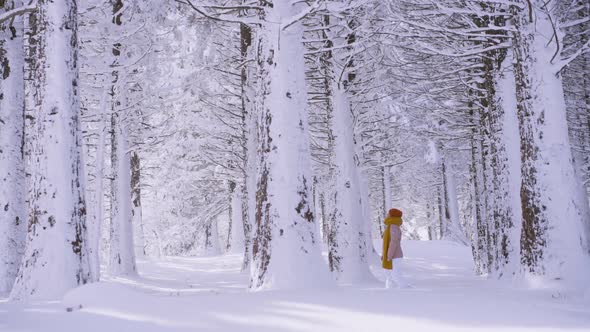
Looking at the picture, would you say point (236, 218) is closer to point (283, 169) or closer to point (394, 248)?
point (394, 248)

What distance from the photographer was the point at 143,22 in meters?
11.8

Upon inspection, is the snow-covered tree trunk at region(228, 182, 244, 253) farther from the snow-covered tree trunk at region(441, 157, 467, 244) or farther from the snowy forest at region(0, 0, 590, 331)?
the snow-covered tree trunk at region(441, 157, 467, 244)

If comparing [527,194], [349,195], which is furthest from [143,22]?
[527,194]

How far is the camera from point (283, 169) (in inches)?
255

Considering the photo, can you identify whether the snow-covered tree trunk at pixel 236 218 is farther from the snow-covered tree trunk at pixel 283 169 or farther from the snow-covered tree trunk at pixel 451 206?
the snow-covered tree trunk at pixel 283 169

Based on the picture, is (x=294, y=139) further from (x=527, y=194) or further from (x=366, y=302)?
(x=527, y=194)

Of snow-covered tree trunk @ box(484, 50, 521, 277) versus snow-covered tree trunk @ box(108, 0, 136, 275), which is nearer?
snow-covered tree trunk @ box(484, 50, 521, 277)

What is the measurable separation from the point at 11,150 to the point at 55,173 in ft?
8.25

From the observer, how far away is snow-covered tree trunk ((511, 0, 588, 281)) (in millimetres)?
6734

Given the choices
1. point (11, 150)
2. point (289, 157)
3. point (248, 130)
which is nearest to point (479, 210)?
point (248, 130)

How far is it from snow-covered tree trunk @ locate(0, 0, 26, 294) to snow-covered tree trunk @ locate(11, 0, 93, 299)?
1975 millimetres

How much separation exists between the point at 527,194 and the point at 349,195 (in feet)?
13.4

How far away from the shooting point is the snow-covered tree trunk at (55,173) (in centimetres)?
600

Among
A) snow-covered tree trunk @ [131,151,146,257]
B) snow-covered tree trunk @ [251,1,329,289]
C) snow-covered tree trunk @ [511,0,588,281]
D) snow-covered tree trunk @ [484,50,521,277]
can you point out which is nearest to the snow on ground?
snow-covered tree trunk @ [251,1,329,289]
